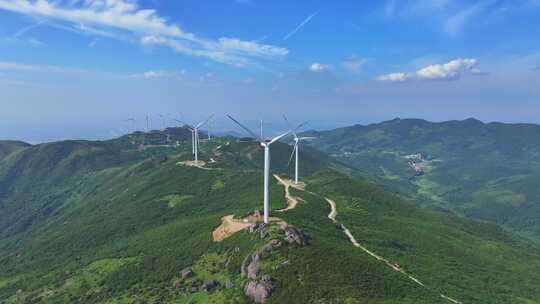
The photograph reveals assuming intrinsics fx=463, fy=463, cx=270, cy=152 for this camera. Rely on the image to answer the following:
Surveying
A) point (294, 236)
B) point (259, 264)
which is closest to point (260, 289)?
point (259, 264)

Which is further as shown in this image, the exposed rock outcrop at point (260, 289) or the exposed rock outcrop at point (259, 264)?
the exposed rock outcrop at point (259, 264)

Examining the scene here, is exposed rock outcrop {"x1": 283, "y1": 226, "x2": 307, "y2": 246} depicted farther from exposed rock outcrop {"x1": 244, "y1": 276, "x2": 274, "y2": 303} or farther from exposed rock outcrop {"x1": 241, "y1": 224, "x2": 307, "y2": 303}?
exposed rock outcrop {"x1": 244, "y1": 276, "x2": 274, "y2": 303}

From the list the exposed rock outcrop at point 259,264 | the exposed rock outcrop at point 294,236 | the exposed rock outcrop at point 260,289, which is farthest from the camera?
the exposed rock outcrop at point 294,236

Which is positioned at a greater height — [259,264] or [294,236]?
[294,236]

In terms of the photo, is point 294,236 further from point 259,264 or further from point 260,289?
point 260,289

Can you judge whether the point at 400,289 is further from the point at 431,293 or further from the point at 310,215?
the point at 310,215

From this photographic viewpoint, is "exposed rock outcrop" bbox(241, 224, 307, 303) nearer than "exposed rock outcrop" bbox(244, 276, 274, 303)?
No

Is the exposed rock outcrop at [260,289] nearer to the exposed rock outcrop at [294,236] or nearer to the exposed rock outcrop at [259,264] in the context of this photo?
the exposed rock outcrop at [259,264]

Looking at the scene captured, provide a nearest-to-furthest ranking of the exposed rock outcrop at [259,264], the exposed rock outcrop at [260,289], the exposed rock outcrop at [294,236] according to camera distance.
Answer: the exposed rock outcrop at [260,289]
the exposed rock outcrop at [259,264]
the exposed rock outcrop at [294,236]

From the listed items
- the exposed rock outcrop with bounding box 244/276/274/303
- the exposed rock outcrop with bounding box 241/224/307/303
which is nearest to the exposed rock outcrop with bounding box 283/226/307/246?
the exposed rock outcrop with bounding box 241/224/307/303

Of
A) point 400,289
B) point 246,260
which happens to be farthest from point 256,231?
point 400,289

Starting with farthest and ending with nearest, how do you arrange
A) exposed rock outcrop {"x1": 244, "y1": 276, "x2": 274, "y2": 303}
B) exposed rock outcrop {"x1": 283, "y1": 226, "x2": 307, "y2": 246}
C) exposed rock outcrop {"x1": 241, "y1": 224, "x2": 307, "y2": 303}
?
exposed rock outcrop {"x1": 283, "y1": 226, "x2": 307, "y2": 246}
exposed rock outcrop {"x1": 241, "y1": 224, "x2": 307, "y2": 303}
exposed rock outcrop {"x1": 244, "y1": 276, "x2": 274, "y2": 303}

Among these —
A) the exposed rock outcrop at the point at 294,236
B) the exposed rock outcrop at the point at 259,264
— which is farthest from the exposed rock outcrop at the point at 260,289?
the exposed rock outcrop at the point at 294,236
